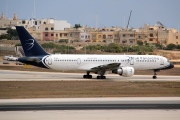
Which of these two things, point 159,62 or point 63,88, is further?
point 159,62

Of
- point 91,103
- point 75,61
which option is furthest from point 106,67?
point 91,103

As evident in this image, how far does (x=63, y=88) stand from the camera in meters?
46.3

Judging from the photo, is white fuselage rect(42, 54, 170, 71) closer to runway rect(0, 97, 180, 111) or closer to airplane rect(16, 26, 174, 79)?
airplane rect(16, 26, 174, 79)

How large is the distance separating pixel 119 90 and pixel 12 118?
19172 mm

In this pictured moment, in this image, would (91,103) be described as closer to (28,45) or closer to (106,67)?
(106,67)

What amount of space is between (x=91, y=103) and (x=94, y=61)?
26.2 m

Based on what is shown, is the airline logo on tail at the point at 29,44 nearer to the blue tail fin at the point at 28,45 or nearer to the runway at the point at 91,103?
the blue tail fin at the point at 28,45

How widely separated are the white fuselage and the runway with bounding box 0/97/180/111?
72.3ft

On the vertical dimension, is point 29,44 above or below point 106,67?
above

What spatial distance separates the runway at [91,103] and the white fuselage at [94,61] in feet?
72.3

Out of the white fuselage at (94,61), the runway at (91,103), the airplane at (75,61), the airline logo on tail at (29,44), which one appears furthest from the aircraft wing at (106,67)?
the runway at (91,103)

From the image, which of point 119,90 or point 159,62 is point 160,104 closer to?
point 119,90

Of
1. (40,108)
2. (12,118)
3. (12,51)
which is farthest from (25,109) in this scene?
(12,51)

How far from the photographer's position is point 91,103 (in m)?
34.4
